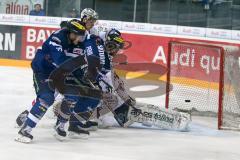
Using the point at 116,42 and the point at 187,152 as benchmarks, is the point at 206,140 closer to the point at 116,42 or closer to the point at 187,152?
the point at 187,152

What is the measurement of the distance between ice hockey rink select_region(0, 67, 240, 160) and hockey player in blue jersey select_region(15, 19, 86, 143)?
207 millimetres

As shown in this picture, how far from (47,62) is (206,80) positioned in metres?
3.05

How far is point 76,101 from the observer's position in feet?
19.6

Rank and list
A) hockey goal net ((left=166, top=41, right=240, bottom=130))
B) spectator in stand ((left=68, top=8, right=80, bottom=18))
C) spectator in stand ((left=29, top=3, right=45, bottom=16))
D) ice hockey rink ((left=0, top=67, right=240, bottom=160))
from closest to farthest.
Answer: ice hockey rink ((left=0, top=67, right=240, bottom=160))
hockey goal net ((left=166, top=41, right=240, bottom=130))
spectator in stand ((left=29, top=3, right=45, bottom=16))
spectator in stand ((left=68, top=8, right=80, bottom=18))

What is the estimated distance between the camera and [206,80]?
8148 millimetres

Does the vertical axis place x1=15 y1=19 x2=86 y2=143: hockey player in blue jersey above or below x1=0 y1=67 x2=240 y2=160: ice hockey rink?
above

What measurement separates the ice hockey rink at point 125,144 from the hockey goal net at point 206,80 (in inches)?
9.8

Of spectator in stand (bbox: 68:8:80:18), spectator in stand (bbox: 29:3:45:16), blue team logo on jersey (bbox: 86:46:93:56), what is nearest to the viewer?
blue team logo on jersey (bbox: 86:46:93:56)

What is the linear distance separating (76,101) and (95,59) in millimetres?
447

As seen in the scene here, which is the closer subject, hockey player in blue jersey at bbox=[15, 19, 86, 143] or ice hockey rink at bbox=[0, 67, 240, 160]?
ice hockey rink at bbox=[0, 67, 240, 160]

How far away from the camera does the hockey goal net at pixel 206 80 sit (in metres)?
7.43

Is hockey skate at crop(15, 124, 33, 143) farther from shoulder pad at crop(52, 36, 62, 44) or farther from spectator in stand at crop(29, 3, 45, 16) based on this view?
spectator in stand at crop(29, 3, 45, 16)

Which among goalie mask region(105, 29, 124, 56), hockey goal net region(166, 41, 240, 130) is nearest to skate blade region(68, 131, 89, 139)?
goalie mask region(105, 29, 124, 56)

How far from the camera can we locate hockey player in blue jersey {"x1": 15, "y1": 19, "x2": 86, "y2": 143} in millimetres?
5496
